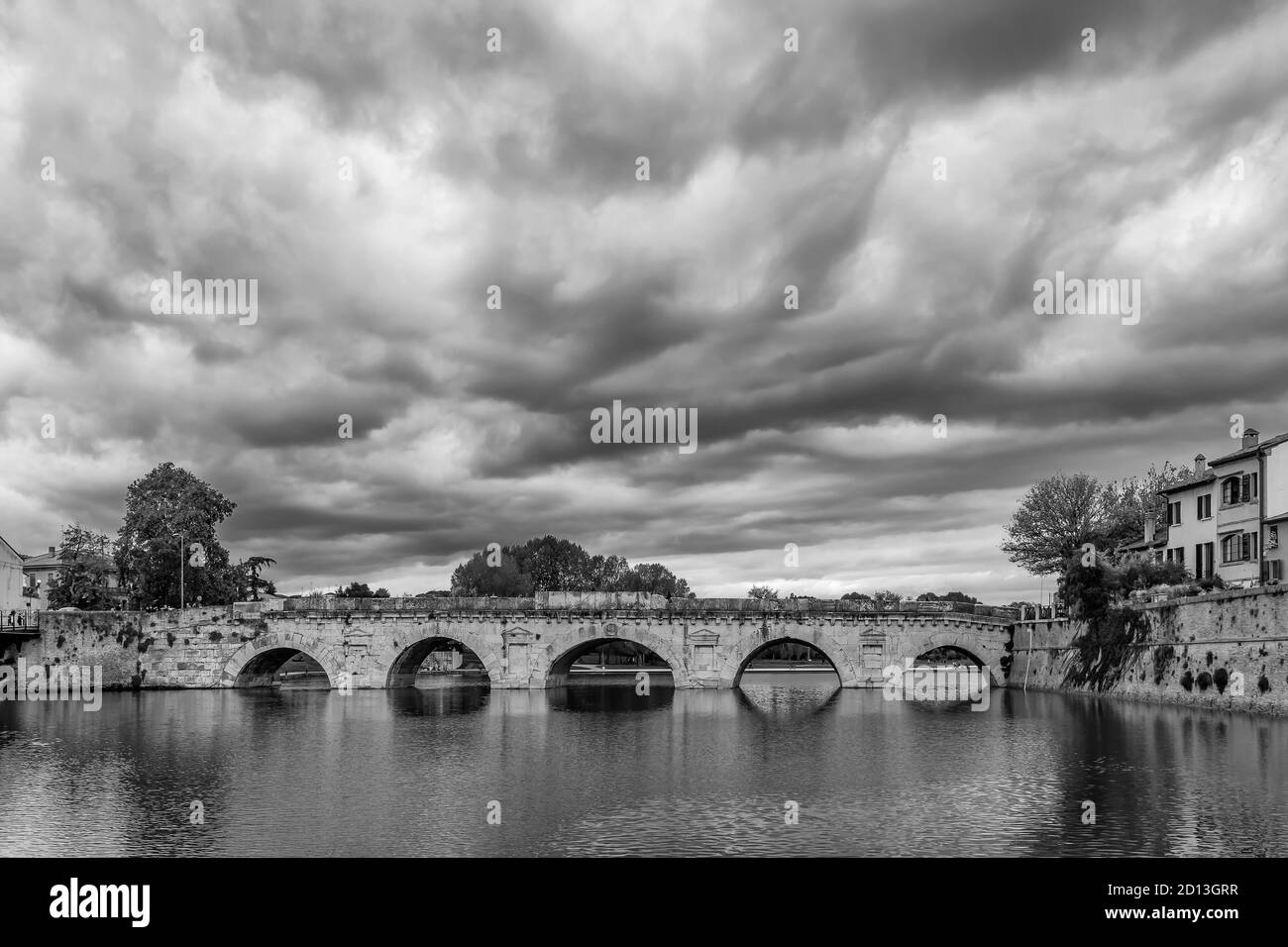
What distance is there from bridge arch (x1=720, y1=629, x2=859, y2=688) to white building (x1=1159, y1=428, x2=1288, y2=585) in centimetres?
1938

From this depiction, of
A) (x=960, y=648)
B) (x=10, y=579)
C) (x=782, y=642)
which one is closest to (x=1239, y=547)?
(x=960, y=648)

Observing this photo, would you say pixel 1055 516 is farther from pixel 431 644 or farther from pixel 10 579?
pixel 10 579

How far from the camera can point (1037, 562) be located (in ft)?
269

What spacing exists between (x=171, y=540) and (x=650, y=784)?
183ft

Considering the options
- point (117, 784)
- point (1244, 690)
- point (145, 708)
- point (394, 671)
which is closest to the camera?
point (117, 784)

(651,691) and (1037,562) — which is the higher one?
(1037,562)

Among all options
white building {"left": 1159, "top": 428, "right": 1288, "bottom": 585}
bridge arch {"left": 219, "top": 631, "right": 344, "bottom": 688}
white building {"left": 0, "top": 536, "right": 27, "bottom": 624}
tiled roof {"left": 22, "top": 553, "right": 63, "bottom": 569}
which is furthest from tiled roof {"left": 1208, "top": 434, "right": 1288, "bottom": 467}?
tiled roof {"left": 22, "top": 553, "right": 63, "bottom": 569}

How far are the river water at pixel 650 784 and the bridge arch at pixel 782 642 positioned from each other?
14.7m
